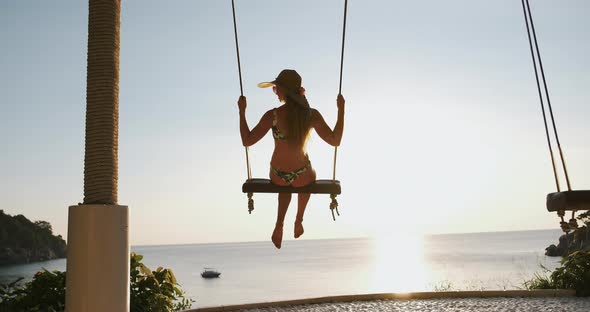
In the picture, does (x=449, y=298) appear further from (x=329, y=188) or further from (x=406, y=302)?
(x=329, y=188)

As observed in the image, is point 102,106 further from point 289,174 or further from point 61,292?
point 61,292

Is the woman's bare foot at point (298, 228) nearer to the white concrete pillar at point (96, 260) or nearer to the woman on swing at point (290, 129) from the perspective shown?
the woman on swing at point (290, 129)

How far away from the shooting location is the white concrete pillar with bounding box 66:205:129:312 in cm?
539

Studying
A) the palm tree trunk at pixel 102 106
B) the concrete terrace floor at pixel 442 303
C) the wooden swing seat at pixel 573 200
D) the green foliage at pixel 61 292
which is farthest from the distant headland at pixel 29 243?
the wooden swing seat at pixel 573 200

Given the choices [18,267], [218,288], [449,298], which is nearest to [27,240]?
[18,267]

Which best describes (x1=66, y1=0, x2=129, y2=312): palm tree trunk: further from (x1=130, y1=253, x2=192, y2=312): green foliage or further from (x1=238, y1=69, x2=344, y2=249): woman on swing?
(x1=130, y1=253, x2=192, y2=312): green foliage

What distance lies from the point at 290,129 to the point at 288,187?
57cm

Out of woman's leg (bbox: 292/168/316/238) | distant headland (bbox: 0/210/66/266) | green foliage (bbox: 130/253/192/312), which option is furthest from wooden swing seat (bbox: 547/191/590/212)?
distant headland (bbox: 0/210/66/266)

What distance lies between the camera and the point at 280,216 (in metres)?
6.24

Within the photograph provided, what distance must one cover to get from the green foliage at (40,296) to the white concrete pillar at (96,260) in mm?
2643

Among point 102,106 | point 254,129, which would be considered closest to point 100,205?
point 102,106

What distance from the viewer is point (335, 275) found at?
312 ft

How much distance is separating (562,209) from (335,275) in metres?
90.9

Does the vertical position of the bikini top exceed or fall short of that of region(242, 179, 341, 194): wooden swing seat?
it exceeds it
